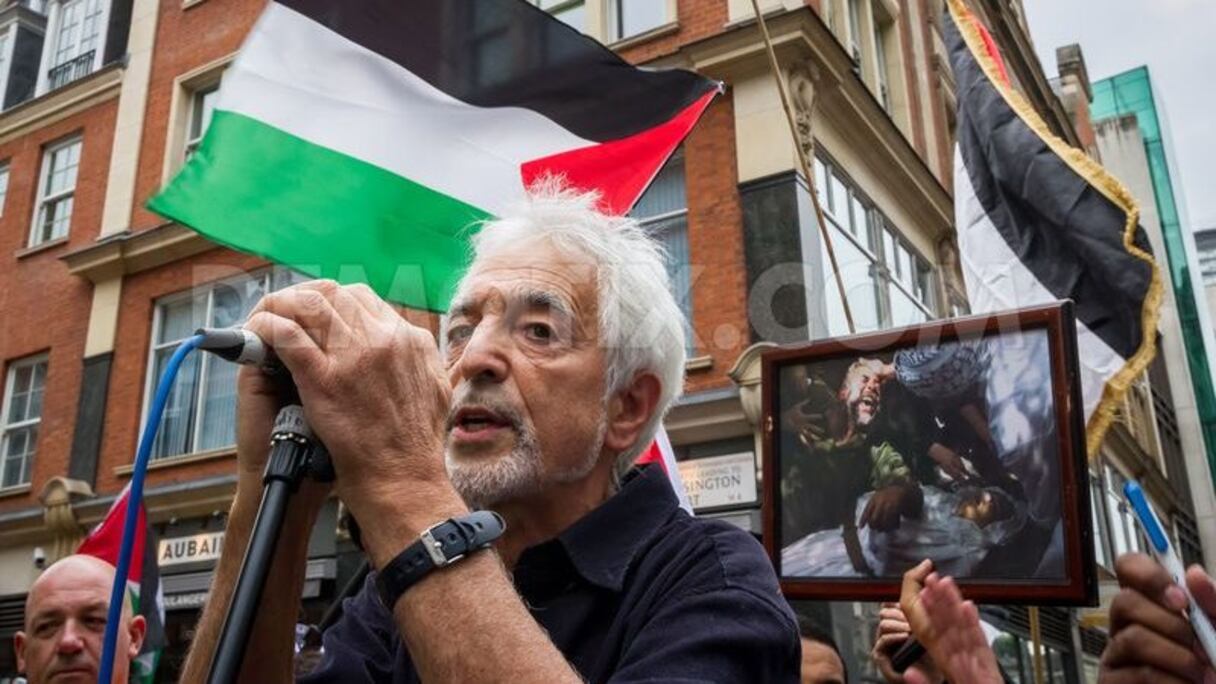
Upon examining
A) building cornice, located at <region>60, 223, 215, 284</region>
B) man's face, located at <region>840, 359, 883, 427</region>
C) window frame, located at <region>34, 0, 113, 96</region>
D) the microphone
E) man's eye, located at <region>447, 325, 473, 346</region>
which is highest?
window frame, located at <region>34, 0, 113, 96</region>

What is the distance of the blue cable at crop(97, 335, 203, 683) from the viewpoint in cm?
117

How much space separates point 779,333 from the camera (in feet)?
28.1

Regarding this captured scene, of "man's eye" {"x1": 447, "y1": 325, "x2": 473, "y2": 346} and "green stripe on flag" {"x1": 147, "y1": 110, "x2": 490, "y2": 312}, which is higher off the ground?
"green stripe on flag" {"x1": 147, "y1": 110, "x2": 490, "y2": 312}

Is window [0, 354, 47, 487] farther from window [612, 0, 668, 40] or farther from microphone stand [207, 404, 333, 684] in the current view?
microphone stand [207, 404, 333, 684]

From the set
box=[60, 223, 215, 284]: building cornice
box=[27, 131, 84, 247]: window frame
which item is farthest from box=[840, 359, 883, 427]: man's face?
box=[27, 131, 84, 247]: window frame

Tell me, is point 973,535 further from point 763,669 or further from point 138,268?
point 138,268

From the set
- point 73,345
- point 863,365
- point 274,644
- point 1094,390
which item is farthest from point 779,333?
point 73,345

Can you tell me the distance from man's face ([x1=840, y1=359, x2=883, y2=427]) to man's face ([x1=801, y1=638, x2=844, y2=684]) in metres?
0.94

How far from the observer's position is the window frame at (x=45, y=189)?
14.8 meters

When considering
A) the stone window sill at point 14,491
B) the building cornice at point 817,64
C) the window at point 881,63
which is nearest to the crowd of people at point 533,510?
the building cornice at point 817,64

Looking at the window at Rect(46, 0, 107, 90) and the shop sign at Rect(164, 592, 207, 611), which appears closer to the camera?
the shop sign at Rect(164, 592, 207, 611)

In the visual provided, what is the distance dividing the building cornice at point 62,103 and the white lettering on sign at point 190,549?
6.56 m

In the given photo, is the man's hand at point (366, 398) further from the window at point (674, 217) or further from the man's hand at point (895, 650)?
the window at point (674, 217)

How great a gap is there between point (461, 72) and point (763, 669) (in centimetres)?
309
